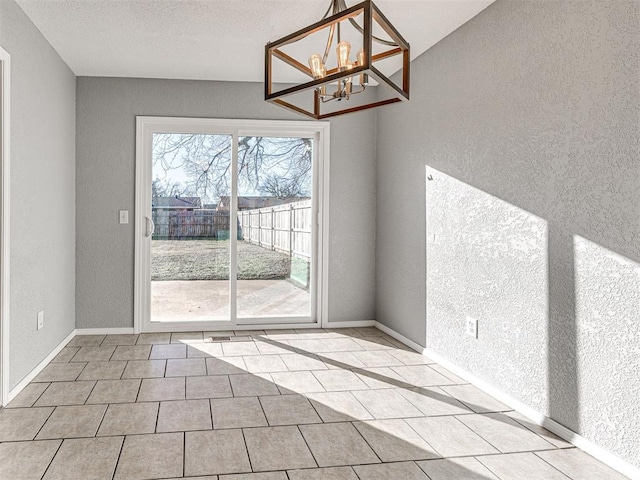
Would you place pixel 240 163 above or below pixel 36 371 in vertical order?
above

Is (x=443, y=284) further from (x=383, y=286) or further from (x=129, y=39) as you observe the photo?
(x=129, y=39)

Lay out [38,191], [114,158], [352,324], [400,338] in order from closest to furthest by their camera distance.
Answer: [38,191], [400,338], [114,158], [352,324]

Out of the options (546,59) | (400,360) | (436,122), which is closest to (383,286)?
(400,360)

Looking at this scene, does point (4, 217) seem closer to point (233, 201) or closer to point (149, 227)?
point (149, 227)

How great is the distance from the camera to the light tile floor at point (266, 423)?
84.7 inches

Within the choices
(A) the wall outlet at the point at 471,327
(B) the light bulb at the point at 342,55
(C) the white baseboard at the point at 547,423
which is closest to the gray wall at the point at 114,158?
(A) the wall outlet at the point at 471,327

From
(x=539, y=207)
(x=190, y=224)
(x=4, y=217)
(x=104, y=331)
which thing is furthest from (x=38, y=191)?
(x=539, y=207)

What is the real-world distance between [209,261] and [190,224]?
39 cm

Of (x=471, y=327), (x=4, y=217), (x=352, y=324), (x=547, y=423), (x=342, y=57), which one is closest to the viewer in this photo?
(x=342, y=57)

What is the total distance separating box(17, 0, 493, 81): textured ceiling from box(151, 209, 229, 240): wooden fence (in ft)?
4.25

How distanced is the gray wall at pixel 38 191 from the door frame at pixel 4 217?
0.10 metres

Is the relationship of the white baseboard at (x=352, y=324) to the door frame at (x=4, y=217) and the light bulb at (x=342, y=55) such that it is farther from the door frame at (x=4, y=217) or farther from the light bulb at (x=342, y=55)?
the light bulb at (x=342, y=55)

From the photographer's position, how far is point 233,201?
479 centimetres

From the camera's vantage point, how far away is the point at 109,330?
15.0 feet
